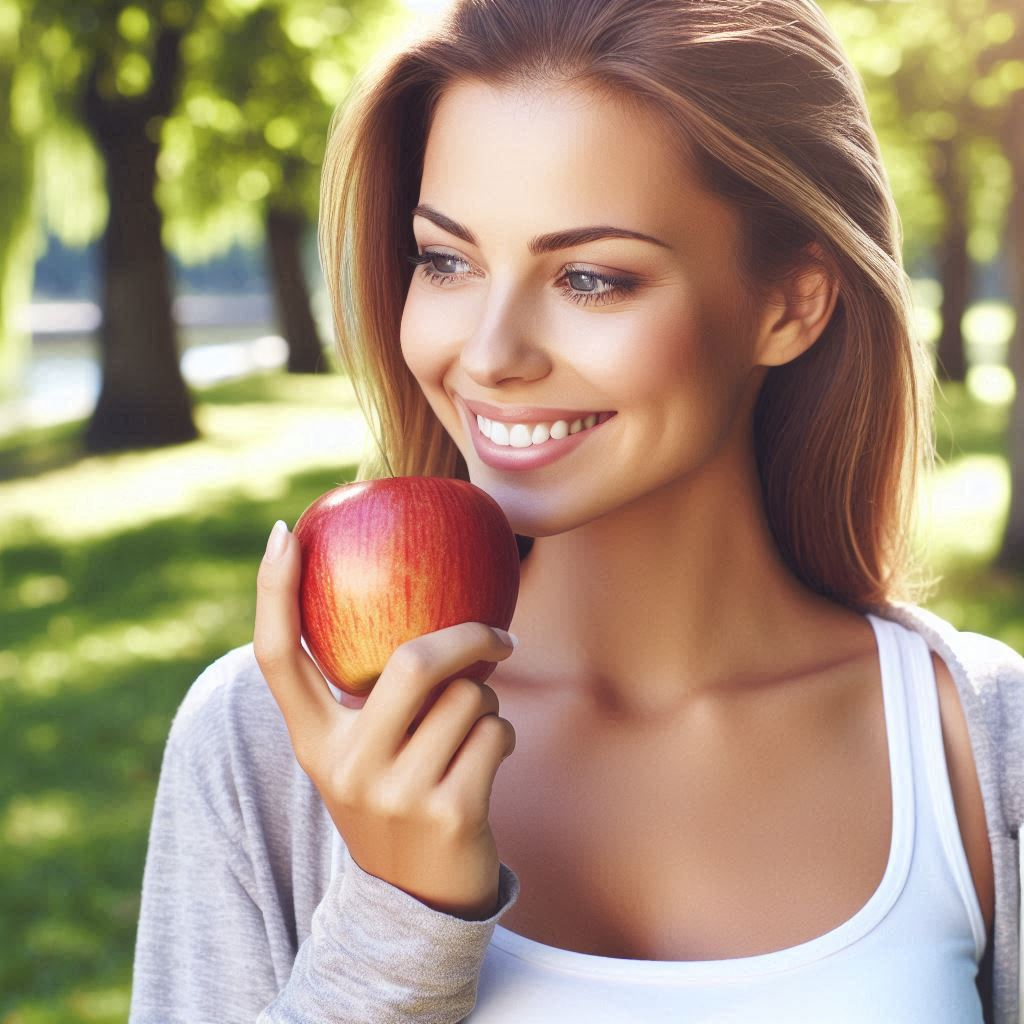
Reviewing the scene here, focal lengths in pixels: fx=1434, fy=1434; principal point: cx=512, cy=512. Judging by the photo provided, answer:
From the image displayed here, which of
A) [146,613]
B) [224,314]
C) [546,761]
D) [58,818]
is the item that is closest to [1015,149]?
[146,613]

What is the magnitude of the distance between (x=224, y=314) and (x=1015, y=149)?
138 ft

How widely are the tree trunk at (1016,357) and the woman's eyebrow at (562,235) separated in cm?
716

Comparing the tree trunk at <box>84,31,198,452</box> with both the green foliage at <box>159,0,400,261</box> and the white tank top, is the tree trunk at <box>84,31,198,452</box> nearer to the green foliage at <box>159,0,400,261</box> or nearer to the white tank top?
the green foliage at <box>159,0,400,261</box>

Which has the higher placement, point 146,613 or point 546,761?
point 546,761

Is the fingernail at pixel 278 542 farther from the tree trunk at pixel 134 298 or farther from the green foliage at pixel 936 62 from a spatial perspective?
the tree trunk at pixel 134 298


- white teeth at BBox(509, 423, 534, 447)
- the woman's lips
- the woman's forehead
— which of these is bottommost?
the woman's lips

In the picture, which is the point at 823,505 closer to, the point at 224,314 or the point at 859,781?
the point at 859,781

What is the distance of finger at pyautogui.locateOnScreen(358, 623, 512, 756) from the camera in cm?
149

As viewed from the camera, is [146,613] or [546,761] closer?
[546,761]

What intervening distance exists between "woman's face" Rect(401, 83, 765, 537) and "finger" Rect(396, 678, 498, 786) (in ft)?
1.20

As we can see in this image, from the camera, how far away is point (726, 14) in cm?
192

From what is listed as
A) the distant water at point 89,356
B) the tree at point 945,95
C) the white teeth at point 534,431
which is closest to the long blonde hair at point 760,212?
the white teeth at point 534,431

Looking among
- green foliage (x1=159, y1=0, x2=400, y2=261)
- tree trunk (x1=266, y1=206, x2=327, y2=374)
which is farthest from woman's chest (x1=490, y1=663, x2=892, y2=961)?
tree trunk (x1=266, y1=206, x2=327, y2=374)

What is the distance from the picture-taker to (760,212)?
198 cm
